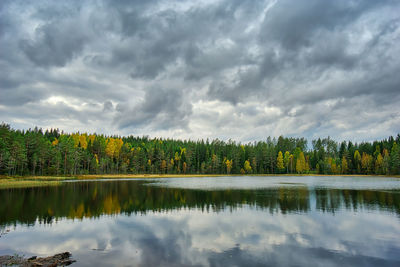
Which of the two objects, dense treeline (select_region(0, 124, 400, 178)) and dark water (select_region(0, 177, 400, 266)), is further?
dense treeline (select_region(0, 124, 400, 178))

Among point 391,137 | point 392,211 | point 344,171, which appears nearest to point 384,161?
point 344,171

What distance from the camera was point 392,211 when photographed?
29656 mm

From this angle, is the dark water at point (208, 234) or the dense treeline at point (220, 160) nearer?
the dark water at point (208, 234)

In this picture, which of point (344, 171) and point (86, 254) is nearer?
point (86, 254)

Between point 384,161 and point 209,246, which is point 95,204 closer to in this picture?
point 209,246

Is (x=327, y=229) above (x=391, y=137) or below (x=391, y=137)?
below

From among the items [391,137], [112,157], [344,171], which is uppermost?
[391,137]

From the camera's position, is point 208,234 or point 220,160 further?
point 220,160

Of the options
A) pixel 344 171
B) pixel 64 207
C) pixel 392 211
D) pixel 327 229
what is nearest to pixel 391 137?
pixel 344 171

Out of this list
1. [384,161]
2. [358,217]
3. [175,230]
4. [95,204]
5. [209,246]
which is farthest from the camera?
[384,161]

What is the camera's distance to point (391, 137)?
17375 cm

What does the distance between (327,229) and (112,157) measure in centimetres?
14845

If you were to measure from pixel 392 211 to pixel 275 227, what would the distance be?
16.9 metres

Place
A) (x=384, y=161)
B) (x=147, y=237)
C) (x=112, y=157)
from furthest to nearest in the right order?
1. (x=112, y=157)
2. (x=384, y=161)
3. (x=147, y=237)
